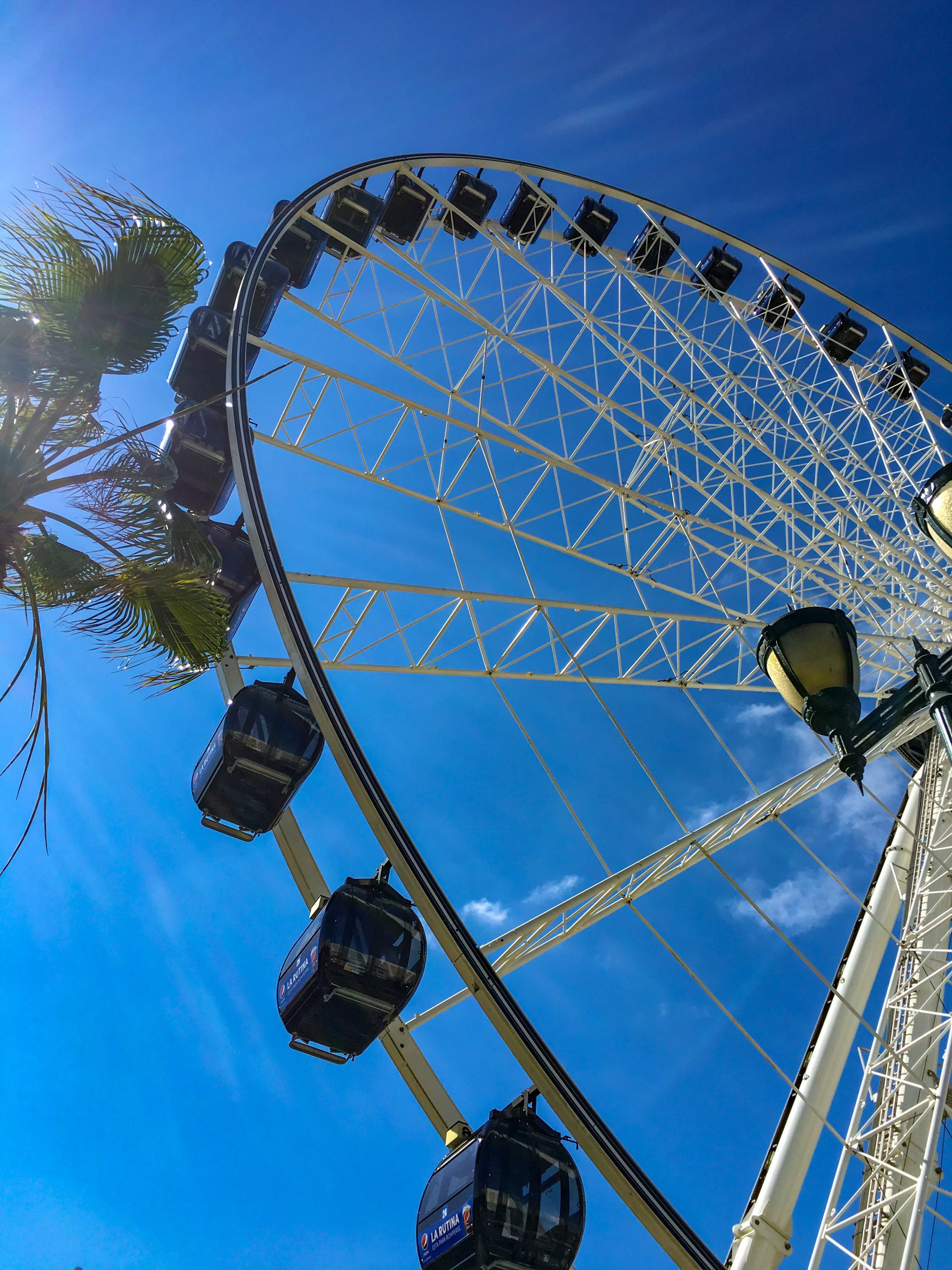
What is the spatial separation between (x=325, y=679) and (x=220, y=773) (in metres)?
2.51

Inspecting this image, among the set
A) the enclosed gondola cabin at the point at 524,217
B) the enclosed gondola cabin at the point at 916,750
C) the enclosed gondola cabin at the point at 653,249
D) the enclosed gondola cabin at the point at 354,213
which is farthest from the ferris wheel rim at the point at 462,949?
the enclosed gondola cabin at the point at 653,249

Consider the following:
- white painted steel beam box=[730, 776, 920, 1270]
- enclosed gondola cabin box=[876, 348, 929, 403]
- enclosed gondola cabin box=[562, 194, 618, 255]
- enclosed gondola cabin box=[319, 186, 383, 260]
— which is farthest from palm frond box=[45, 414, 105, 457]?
enclosed gondola cabin box=[876, 348, 929, 403]

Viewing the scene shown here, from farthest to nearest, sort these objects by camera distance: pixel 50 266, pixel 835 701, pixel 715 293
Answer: pixel 715 293 → pixel 50 266 → pixel 835 701

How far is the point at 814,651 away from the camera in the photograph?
4.44 m

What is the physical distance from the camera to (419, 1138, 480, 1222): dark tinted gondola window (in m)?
5.94

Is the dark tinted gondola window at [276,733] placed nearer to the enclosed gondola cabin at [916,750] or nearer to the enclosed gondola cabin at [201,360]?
the enclosed gondola cabin at [201,360]

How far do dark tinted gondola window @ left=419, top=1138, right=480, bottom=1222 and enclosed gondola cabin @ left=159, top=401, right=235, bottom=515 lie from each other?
6740 mm

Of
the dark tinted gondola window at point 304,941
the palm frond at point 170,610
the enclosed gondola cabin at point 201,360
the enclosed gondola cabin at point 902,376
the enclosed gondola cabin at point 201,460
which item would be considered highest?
the enclosed gondola cabin at point 902,376

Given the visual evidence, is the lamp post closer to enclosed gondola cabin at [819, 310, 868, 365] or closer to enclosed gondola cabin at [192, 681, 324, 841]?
enclosed gondola cabin at [192, 681, 324, 841]

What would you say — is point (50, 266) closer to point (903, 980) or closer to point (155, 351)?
point (155, 351)

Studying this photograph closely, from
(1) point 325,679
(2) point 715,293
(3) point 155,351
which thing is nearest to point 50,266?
(3) point 155,351

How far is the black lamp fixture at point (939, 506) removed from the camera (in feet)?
15.2

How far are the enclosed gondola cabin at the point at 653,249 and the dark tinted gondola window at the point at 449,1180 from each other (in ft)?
61.2

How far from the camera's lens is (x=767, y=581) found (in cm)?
1449
